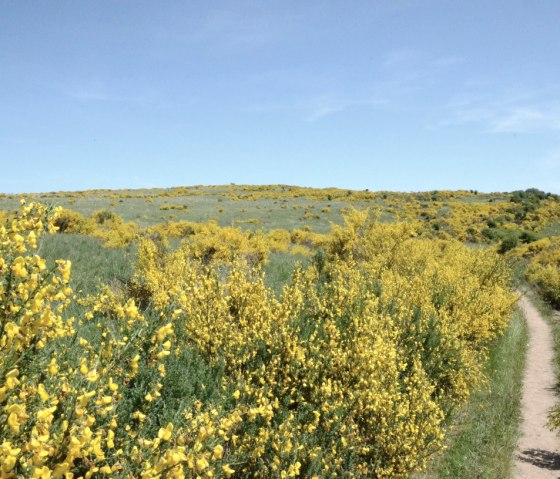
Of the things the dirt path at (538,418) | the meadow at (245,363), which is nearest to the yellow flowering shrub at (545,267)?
the meadow at (245,363)

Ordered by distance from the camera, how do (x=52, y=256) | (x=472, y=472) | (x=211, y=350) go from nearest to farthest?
(x=211, y=350) → (x=472, y=472) → (x=52, y=256)

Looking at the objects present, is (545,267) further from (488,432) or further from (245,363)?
(245,363)

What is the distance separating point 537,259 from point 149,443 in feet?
112

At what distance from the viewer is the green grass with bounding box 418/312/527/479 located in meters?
7.44

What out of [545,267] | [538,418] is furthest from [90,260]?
[545,267]

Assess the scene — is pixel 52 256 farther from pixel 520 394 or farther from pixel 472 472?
pixel 520 394

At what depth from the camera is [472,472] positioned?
7301mm

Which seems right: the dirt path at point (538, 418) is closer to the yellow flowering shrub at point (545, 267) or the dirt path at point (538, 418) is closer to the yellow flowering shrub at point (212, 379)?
the yellow flowering shrub at point (212, 379)

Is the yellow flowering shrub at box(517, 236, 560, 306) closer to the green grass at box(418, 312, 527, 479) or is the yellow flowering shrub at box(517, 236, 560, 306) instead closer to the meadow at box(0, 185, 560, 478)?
the meadow at box(0, 185, 560, 478)

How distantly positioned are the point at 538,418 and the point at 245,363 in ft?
26.6

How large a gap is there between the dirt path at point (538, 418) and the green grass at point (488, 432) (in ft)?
0.67

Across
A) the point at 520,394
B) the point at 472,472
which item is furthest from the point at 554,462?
the point at 520,394

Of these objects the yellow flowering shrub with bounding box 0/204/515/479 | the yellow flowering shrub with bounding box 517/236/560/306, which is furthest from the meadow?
the yellow flowering shrub with bounding box 517/236/560/306

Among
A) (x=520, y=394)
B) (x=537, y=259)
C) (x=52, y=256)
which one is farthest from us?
(x=537, y=259)
